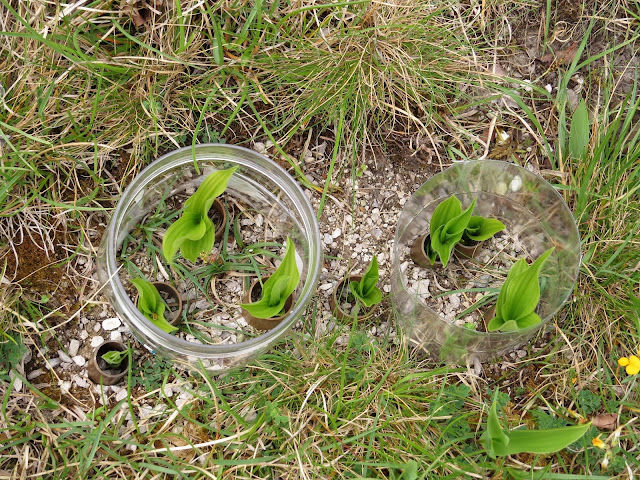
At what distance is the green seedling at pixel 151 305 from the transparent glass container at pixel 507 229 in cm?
62

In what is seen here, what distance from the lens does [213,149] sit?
1.84 m

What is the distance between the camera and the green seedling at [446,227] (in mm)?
1758

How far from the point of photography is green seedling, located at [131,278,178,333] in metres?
1.67

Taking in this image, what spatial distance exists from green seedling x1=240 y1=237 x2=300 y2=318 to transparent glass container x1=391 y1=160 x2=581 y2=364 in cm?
29

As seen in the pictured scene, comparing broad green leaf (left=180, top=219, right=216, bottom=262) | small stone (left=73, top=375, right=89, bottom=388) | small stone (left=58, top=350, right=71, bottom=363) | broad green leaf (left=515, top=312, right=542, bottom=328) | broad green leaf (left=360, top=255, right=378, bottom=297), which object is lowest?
small stone (left=73, top=375, right=89, bottom=388)

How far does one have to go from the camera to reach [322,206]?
1882 millimetres

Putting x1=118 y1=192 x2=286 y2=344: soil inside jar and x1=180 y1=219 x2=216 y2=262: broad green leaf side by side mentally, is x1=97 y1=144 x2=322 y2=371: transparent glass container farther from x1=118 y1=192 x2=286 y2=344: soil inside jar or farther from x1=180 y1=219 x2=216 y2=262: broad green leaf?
x1=180 y1=219 x2=216 y2=262: broad green leaf

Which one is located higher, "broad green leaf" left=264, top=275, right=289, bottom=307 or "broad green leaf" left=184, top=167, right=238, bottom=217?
"broad green leaf" left=184, top=167, right=238, bottom=217

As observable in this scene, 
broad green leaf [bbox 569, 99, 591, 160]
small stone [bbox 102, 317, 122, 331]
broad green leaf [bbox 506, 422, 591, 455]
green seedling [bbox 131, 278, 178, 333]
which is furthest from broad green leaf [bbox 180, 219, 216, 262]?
broad green leaf [bbox 569, 99, 591, 160]

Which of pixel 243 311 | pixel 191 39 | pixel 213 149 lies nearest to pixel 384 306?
pixel 243 311

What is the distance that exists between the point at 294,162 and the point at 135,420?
0.81 m

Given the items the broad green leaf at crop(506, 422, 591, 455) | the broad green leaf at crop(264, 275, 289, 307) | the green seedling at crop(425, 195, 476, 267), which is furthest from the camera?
the green seedling at crop(425, 195, 476, 267)

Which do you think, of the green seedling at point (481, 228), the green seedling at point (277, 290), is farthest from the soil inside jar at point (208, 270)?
the green seedling at point (481, 228)

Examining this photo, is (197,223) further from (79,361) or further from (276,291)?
(79,361)
